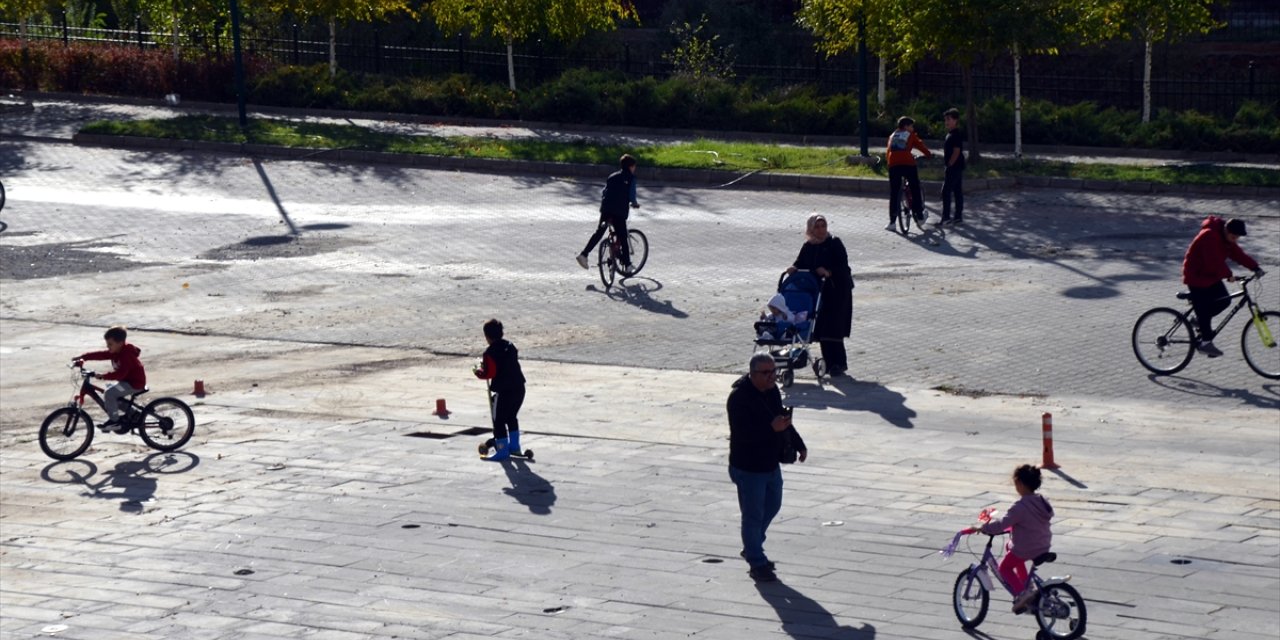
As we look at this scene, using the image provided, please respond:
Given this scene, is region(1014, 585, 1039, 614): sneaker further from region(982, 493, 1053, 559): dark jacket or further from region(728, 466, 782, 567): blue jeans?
region(728, 466, 782, 567): blue jeans

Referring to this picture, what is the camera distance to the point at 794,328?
15.3 metres

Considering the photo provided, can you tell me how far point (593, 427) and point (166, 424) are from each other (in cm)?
347

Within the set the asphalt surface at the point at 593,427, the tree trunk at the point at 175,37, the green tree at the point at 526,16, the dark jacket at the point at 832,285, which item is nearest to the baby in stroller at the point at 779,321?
the dark jacket at the point at 832,285

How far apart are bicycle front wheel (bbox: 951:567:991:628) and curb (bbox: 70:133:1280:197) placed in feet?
56.0

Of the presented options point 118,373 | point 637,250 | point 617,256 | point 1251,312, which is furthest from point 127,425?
point 1251,312

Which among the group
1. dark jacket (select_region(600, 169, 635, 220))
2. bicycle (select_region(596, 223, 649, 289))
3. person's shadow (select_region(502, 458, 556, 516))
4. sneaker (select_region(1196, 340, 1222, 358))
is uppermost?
dark jacket (select_region(600, 169, 635, 220))

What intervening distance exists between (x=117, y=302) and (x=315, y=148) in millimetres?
10243

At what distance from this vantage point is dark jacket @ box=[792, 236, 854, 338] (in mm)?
15594

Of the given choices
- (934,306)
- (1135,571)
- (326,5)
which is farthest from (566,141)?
(1135,571)

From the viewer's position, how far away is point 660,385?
→ 15.7 m

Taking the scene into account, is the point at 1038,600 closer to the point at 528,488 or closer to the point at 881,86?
the point at 528,488

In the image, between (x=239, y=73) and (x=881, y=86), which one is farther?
(x=881, y=86)

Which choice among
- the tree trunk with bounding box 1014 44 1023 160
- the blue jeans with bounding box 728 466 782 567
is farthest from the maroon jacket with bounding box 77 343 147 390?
the tree trunk with bounding box 1014 44 1023 160

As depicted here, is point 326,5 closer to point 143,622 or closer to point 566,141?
point 566,141
